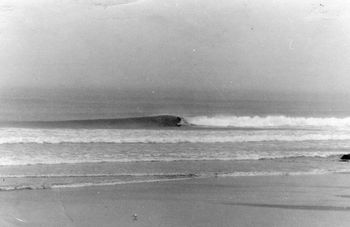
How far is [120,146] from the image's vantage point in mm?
17125

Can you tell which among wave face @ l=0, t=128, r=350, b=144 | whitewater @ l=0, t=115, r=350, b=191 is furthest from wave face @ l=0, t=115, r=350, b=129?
whitewater @ l=0, t=115, r=350, b=191

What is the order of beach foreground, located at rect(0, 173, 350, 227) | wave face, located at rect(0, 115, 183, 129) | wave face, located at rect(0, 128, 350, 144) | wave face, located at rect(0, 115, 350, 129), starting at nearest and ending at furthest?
beach foreground, located at rect(0, 173, 350, 227), wave face, located at rect(0, 128, 350, 144), wave face, located at rect(0, 115, 183, 129), wave face, located at rect(0, 115, 350, 129)

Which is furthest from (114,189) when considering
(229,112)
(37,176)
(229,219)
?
(229,112)

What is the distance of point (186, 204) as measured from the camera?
29.8ft

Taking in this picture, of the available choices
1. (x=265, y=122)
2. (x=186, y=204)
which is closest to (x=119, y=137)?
(x=186, y=204)

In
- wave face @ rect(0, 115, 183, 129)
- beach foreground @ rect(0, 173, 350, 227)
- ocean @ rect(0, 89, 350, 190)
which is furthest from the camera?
wave face @ rect(0, 115, 183, 129)

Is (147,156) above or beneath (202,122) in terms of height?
beneath

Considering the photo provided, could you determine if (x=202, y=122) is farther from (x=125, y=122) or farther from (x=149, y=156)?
(x=149, y=156)

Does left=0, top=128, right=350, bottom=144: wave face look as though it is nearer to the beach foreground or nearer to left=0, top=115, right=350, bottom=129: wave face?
left=0, top=115, right=350, bottom=129: wave face

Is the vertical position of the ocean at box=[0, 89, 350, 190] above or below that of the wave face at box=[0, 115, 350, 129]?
below

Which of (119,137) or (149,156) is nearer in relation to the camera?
(149,156)

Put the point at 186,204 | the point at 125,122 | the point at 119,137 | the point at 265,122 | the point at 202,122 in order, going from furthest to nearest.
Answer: the point at 265,122, the point at 202,122, the point at 125,122, the point at 119,137, the point at 186,204

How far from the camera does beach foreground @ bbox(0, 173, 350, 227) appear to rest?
25.8 ft

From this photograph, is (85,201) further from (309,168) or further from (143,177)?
(309,168)
